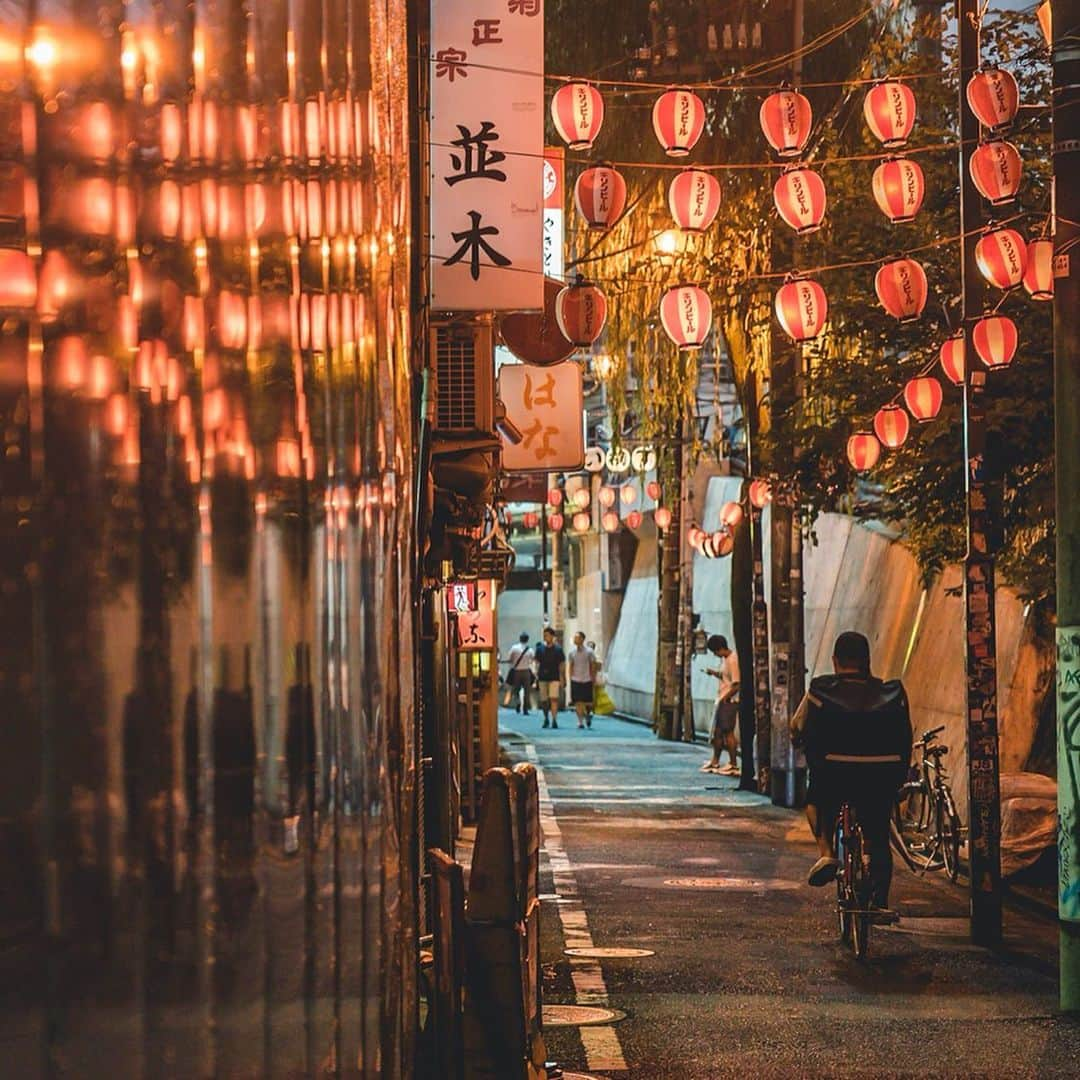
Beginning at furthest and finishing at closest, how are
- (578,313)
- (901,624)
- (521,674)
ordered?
(521,674)
(901,624)
(578,313)

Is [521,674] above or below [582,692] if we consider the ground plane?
below

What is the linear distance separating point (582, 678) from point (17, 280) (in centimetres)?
3991

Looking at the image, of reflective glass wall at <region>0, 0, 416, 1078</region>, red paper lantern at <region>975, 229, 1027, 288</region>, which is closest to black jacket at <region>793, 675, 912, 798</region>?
red paper lantern at <region>975, 229, 1027, 288</region>

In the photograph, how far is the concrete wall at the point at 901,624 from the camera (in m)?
18.8

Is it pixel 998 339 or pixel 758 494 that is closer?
pixel 998 339

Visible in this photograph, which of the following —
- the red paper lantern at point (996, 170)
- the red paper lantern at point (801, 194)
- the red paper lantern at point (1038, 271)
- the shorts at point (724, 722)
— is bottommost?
the shorts at point (724, 722)

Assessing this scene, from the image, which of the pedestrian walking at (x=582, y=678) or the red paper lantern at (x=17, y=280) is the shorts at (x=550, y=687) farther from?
the red paper lantern at (x=17, y=280)

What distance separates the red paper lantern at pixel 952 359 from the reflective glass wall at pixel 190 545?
13167 mm

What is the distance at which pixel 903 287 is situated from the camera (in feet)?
52.2

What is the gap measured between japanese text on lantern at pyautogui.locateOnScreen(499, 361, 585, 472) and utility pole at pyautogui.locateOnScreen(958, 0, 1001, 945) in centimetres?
650

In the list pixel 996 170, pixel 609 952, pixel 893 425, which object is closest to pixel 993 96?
pixel 996 170

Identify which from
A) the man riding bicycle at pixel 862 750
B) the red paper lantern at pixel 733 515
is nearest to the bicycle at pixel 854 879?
the man riding bicycle at pixel 862 750

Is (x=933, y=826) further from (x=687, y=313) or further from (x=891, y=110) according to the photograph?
(x=891, y=110)

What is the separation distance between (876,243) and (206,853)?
51.0ft
